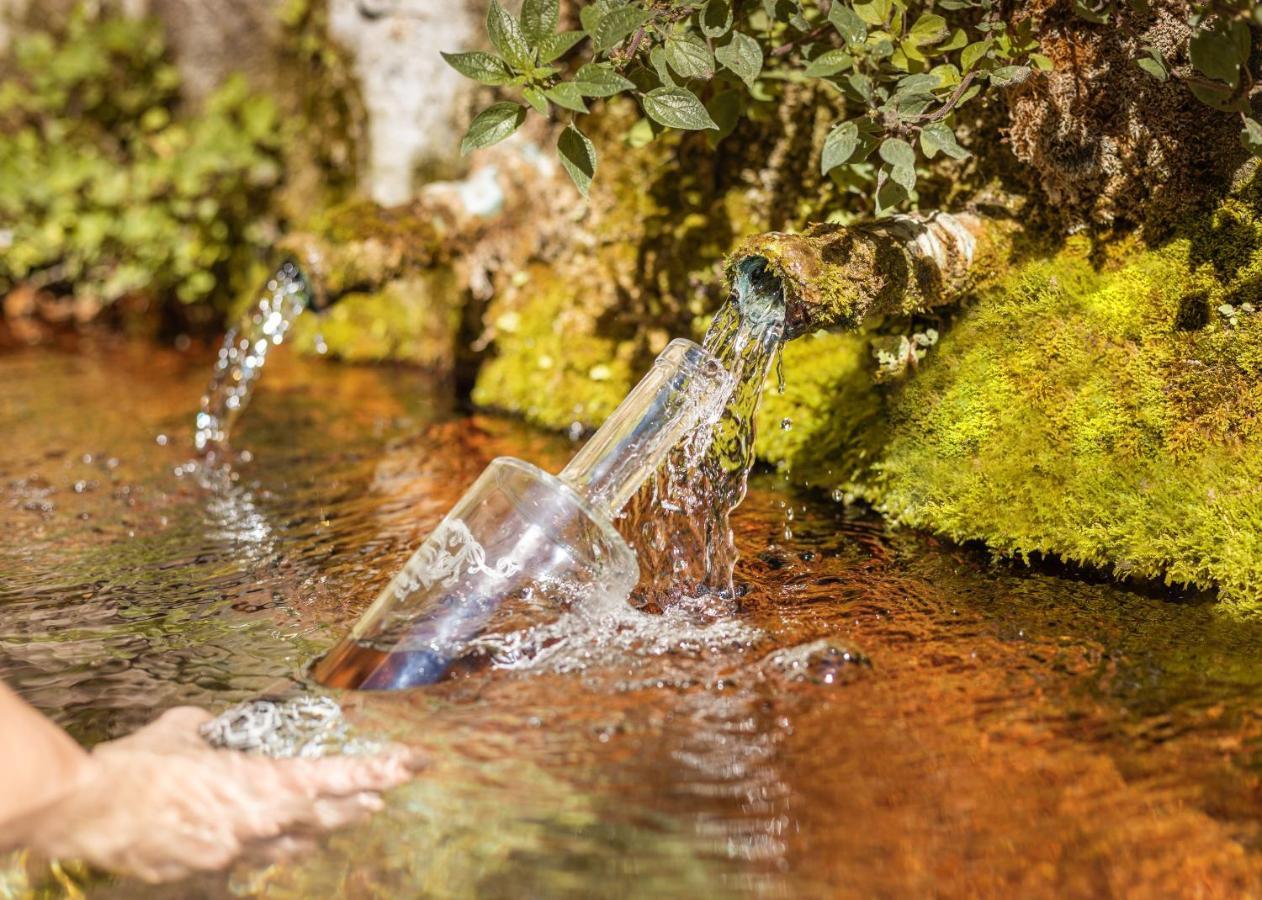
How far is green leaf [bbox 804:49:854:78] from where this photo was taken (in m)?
2.91

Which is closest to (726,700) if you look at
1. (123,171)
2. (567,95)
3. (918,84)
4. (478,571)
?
(478,571)

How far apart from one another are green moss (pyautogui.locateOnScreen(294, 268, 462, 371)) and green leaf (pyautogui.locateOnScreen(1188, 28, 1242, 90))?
3389 mm

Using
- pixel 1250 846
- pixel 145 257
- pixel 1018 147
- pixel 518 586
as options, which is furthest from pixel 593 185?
pixel 145 257

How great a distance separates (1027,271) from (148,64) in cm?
622

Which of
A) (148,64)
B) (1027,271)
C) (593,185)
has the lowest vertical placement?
(1027,271)

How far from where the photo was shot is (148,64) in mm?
7344

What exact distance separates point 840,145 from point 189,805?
2.09 m

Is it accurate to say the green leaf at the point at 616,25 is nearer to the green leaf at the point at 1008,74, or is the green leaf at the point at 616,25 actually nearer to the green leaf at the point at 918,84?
the green leaf at the point at 918,84

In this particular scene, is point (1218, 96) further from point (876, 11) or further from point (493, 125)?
point (493, 125)

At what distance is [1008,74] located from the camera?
2.86 metres

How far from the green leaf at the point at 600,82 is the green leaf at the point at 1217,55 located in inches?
50.1

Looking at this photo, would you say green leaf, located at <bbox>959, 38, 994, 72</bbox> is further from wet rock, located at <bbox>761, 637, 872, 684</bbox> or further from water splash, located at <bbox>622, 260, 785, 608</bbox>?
wet rock, located at <bbox>761, 637, 872, 684</bbox>

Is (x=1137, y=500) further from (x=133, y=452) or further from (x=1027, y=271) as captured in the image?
(x=133, y=452)

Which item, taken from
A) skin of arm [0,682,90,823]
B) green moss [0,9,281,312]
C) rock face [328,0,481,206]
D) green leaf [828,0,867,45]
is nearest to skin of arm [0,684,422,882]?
skin of arm [0,682,90,823]
